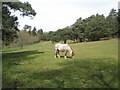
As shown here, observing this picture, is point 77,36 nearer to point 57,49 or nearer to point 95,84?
point 57,49

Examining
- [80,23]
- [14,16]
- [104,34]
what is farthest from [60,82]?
[80,23]

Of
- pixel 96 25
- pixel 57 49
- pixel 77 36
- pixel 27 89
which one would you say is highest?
pixel 96 25

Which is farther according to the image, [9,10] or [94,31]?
[94,31]

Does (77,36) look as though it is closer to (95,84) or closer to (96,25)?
(96,25)

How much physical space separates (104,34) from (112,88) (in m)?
59.9

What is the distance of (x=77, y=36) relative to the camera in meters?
71.1

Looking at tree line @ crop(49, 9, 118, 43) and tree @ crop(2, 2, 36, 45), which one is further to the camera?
tree line @ crop(49, 9, 118, 43)

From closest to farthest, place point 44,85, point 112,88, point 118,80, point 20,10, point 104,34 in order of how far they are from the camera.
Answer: point 112,88
point 44,85
point 118,80
point 20,10
point 104,34

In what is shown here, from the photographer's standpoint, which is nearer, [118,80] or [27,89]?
[27,89]

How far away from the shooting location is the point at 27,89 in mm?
5969

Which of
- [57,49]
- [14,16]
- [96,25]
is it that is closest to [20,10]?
[14,16]

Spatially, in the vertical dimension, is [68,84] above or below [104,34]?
below

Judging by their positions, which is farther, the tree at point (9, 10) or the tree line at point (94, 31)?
the tree line at point (94, 31)

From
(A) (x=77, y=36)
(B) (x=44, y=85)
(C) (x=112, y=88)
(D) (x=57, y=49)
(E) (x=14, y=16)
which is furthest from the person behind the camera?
(A) (x=77, y=36)
